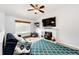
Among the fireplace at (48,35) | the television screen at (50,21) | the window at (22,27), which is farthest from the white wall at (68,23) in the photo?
the window at (22,27)

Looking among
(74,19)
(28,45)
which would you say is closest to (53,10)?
(74,19)

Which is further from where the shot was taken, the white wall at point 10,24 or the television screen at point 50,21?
the television screen at point 50,21

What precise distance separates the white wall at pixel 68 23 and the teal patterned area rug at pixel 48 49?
102 mm

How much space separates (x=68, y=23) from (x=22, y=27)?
2.34 ft

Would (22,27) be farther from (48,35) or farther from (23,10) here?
(48,35)

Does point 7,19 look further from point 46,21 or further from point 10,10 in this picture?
point 46,21

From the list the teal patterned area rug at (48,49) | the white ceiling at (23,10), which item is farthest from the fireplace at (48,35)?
the white ceiling at (23,10)

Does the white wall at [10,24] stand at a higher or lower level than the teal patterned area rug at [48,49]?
higher

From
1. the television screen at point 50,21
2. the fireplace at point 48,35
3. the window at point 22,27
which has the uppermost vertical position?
the television screen at point 50,21

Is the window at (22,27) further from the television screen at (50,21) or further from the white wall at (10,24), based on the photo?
the television screen at (50,21)

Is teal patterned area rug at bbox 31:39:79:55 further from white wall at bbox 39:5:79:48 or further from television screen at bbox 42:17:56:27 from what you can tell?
television screen at bbox 42:17:56:27

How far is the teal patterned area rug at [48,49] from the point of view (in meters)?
1.15

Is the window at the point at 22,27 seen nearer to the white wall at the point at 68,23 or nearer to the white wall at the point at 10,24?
the white wall at the point at 10,24

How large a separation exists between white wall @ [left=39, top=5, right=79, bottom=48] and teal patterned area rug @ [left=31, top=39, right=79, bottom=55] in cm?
10
